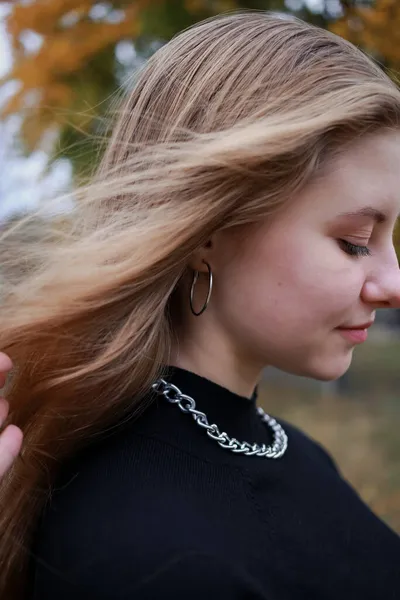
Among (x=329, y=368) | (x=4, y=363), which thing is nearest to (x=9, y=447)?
(x=4, y=363)

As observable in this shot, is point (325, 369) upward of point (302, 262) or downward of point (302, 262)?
downward

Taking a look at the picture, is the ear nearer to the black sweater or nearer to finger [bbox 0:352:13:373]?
the black sweater

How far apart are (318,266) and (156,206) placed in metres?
0.26

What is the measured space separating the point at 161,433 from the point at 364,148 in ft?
1.76

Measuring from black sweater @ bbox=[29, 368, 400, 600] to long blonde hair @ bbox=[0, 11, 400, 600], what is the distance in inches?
3.1

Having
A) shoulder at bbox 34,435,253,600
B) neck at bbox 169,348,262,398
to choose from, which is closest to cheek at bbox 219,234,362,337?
neck at bbox 169,348,262,398

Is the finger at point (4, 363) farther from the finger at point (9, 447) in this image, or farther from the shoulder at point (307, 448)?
the shoulder at point (307, 448)

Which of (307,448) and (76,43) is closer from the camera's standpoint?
(307,448)

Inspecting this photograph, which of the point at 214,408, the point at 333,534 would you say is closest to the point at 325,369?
the point at 214,408

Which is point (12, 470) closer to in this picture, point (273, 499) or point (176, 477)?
point (176, 477)

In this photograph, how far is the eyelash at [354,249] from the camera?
3.70 feet

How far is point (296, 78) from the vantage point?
3.64 ft

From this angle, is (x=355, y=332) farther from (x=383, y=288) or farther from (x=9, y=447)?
(x=9, y=447)

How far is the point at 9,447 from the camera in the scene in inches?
40.6
